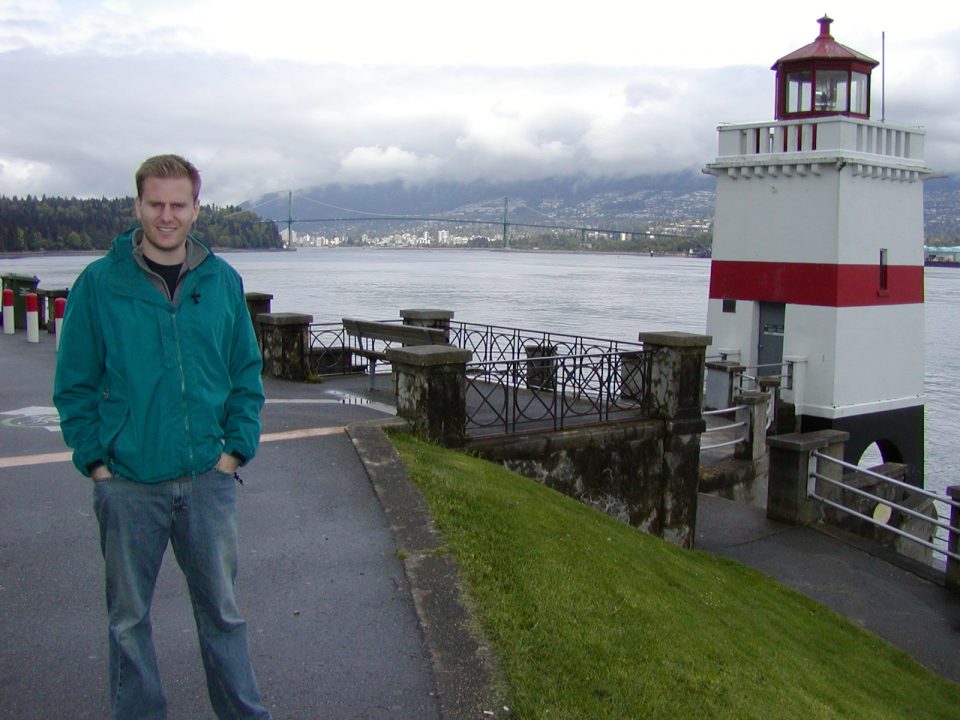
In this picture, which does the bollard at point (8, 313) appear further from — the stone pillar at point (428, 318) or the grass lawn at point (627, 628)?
the grass lawn at point (627, 628)

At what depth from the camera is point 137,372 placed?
3350mm

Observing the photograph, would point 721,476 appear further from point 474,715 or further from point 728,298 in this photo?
point 474,715

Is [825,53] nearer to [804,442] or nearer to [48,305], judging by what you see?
[804,442]

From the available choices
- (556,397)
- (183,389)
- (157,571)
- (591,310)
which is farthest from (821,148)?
(591,310)

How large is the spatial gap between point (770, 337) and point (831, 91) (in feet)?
18.0

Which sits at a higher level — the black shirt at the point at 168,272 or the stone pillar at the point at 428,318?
the black shirt at the point at 168,272

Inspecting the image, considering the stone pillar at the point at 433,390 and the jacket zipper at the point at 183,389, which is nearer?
the jacket zipper at the point at 183,389

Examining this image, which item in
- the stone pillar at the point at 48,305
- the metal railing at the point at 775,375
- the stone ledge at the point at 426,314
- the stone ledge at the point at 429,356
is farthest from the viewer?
the stone pillar at the point at 48,305

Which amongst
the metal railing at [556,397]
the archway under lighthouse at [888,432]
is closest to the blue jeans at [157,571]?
the metal railing at [556,397]

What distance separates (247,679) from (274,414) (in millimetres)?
7576

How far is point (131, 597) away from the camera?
11.4 ft

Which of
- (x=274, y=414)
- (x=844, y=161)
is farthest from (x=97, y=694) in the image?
(x=844, y=161)

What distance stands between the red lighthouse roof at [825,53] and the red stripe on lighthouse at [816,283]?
456 centimetres

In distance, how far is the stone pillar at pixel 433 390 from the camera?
9562mm
